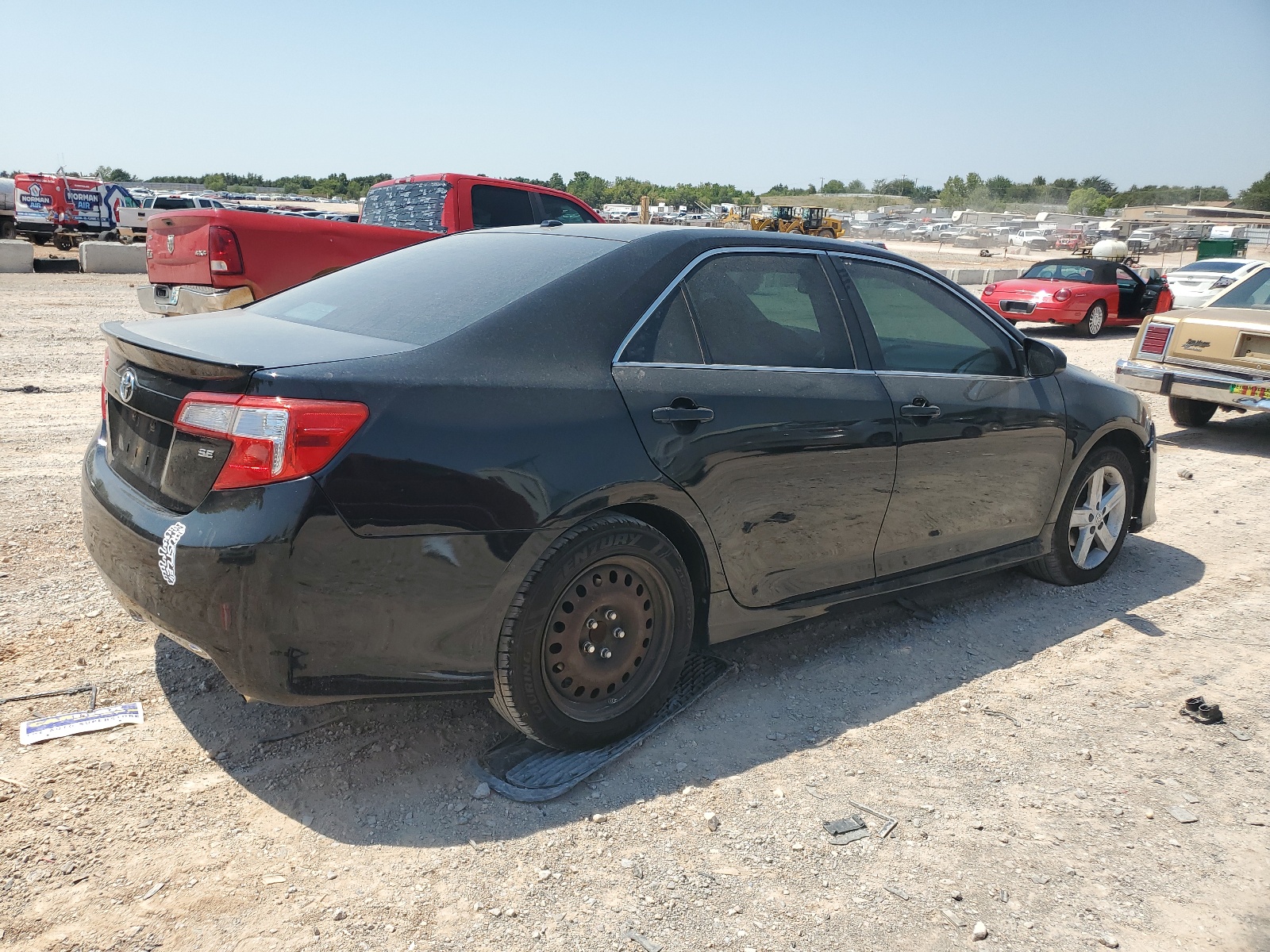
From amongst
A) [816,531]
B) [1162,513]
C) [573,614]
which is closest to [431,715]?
[573,614]

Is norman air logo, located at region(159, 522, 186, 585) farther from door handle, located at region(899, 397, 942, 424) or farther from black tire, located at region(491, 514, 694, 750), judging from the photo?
door handle, located at region(899, 397, 942, 424)

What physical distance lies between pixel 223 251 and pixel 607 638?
663cm

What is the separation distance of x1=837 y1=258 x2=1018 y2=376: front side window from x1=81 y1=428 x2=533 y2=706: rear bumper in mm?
1977

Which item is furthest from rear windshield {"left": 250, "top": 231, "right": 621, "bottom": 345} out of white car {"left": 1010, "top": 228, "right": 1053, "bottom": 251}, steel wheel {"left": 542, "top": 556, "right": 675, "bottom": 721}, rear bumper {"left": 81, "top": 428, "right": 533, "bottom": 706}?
white car {"left": 1010, "top": 228, "right": 1053, "bottom": 251}

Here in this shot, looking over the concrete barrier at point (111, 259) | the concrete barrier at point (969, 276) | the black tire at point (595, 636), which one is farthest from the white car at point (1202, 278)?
the concrete barrier at point (111, 259)

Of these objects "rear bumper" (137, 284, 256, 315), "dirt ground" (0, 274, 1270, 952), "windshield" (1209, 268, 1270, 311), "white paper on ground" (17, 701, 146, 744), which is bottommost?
"dirt ground" (0, 274, 1270, 952)

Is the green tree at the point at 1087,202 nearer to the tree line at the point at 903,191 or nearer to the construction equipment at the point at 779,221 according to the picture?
the tree line at the point at 903,191

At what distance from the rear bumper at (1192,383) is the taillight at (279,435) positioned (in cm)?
819

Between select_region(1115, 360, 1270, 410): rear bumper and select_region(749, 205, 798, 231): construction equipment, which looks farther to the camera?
select_region(749, 205, 798, 231): construction equipment

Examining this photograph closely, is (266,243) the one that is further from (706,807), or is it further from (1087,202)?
(1087,202)

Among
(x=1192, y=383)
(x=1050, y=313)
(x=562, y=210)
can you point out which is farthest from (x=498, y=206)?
(x=1050, y=313)

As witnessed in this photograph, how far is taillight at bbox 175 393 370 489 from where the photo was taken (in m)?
2.60

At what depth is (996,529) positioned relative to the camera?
450 centimetres

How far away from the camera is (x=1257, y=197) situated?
93688mm
